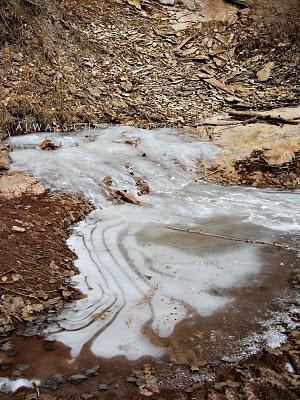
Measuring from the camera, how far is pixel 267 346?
3.48 metres

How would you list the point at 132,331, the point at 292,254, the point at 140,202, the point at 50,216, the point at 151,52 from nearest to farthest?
the point at 132,331 < the point at 292,254 < the point at 50,216 < the point at 140,202 < the point at 151,52

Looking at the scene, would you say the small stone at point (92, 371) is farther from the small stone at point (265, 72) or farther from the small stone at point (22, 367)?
the small stone at point (265, 72)

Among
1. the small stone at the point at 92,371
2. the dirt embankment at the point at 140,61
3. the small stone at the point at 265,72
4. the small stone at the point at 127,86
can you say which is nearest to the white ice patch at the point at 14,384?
the small stone at the point at 92,371

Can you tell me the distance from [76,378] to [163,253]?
6.80ft

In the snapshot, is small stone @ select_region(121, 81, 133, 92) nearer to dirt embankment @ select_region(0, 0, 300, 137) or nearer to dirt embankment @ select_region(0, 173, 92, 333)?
dirt embankment @ select_region(0, 0, 300, 137)

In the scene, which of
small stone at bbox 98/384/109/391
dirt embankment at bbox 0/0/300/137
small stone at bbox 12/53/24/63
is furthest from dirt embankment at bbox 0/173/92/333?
small stone at bbox 12/53/24/63

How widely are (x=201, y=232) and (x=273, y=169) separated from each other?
312cm

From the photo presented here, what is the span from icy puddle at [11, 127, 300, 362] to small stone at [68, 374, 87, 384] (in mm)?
248

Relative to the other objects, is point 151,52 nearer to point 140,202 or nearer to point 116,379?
point 140,202

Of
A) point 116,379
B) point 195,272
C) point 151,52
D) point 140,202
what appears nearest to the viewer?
point 116,379

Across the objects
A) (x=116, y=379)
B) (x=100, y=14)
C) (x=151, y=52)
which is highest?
(x=100, y=14)

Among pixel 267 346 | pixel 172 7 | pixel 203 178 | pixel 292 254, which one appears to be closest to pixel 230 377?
pixel 267 346

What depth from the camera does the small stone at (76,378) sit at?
10.2ft

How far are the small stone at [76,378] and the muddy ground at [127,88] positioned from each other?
0.64m
